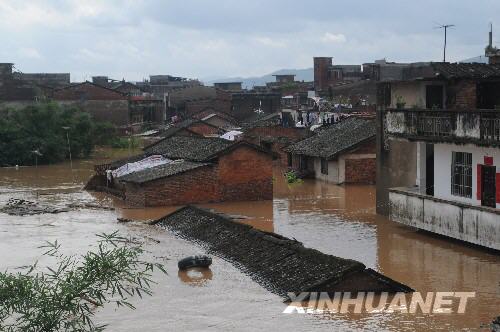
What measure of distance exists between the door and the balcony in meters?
1.05

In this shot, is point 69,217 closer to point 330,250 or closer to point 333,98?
point 330,250

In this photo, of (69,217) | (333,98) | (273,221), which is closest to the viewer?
(273,221)

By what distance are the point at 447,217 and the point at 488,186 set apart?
64.3 inches

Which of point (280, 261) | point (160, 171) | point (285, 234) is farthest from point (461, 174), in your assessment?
point (160, 171)

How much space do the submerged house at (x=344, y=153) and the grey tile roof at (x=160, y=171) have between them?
8.03m

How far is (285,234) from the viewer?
87.0ft

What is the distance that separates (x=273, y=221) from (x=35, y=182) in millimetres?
21089

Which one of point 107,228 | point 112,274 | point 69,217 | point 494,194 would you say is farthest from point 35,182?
point 112,274

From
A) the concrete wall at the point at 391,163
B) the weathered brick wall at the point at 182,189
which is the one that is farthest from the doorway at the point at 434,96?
the weathered brick wall at the point at 182,189

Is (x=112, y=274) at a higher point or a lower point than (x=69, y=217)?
higher

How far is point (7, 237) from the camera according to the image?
2725 centimetres

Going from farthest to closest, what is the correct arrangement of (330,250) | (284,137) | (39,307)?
1. (284,137)
2. (330,250)
3. (39,307)

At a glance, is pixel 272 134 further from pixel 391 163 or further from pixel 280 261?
pixel 280 261

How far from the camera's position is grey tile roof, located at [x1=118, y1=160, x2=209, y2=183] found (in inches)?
1315
